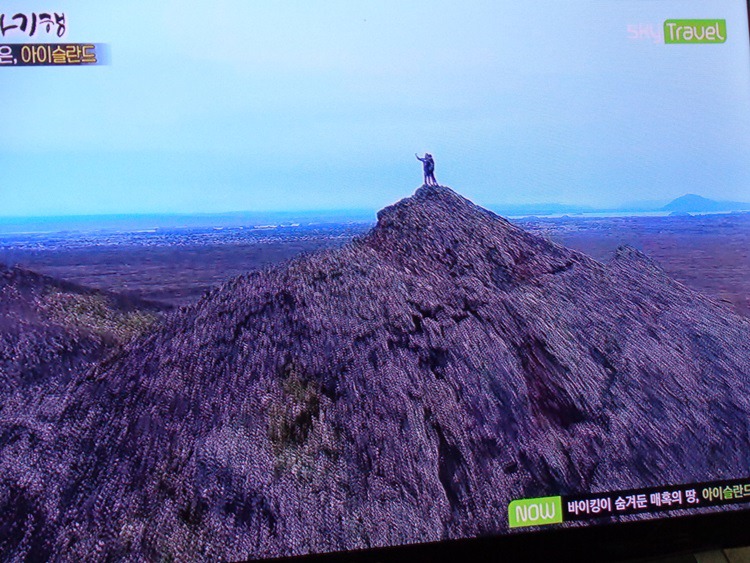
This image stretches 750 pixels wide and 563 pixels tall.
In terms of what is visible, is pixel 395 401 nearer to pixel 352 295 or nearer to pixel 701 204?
pixel 352 295

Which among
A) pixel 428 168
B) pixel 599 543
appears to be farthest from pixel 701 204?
pixel 599 543

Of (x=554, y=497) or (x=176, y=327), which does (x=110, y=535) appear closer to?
(x=176, y=327)

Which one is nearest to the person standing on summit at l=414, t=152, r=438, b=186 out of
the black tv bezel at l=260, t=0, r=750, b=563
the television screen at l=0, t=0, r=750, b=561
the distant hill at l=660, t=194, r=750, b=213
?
the television screen at l=0, t=0, r=750, b=561

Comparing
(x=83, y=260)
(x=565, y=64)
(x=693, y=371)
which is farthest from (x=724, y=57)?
(x=83, y=260)

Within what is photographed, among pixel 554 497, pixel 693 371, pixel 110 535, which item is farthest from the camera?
pixel 693 371

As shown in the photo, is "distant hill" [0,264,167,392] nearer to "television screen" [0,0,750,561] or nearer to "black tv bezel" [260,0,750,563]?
"television screen" [0,0,750,561]

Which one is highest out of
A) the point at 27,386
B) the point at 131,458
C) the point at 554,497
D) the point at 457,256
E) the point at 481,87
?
the point at 481,87

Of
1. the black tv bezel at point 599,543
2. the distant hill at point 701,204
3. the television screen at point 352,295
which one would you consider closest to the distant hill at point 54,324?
the television screen at point 352,295

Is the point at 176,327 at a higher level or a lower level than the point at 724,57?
lower
